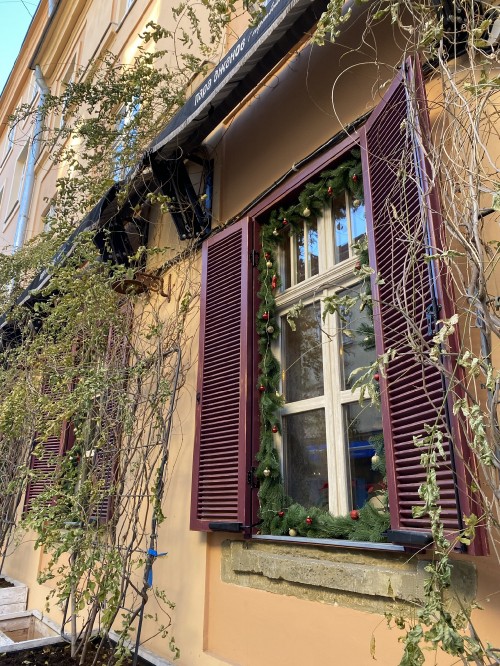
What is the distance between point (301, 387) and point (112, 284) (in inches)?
79.4

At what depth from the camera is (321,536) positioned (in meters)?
2.61

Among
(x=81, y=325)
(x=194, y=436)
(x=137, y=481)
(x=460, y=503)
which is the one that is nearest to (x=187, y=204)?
(x=81, y=325)

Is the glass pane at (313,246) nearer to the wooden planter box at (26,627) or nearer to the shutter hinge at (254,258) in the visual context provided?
the shutter hinge at (254,258)

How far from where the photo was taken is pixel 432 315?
6.64ft

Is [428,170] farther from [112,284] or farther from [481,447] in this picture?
[112,284]

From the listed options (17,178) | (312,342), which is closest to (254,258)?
(312,342)

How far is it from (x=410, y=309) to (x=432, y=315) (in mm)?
214

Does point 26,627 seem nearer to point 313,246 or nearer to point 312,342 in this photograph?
point 312,342

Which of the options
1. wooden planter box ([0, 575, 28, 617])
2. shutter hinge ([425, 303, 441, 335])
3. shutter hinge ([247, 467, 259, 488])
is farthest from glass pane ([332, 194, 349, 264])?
wooden planter box ([0, 575, 28, 617])

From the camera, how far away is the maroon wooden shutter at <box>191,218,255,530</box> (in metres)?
3.04

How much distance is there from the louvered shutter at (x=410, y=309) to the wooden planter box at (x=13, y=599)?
480cm

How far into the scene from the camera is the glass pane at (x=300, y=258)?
335 centimetres

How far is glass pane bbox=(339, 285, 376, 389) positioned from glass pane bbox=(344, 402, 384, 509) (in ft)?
0.67

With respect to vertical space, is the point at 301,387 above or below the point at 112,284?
below
